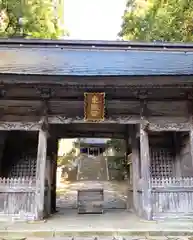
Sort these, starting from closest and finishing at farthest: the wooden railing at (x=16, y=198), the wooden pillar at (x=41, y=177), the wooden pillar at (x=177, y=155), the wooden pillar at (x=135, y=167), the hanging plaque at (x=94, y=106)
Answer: the wooden pillar at (x=41, y=177) → the wooden railing at (x=16, y=198) → the hanging plaque at (x=94, y=106) → the wooden pillar at (x=177, y=155) → the wooden pillar at (x=135, y=167)

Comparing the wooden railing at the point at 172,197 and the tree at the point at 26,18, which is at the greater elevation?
the tree at the point at 26,18

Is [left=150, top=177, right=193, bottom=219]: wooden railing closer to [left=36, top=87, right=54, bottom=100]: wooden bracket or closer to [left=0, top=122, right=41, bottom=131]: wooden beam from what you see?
[left=0, top=122, right=41, bottom=131]: wooden beam

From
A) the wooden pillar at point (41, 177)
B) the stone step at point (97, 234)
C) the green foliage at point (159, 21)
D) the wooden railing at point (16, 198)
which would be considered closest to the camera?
the stone step at point (97, 234)

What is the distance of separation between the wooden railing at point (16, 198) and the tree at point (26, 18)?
12583mm

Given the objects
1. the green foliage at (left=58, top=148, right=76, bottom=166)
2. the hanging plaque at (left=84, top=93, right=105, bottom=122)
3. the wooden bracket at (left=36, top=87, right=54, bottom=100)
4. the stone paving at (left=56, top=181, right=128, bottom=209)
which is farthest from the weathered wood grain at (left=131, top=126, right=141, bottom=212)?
the green foliage at (left=58, top=148, right=76, bottom=166)

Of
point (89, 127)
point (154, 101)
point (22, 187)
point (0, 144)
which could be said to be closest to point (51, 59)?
point (89, 127)

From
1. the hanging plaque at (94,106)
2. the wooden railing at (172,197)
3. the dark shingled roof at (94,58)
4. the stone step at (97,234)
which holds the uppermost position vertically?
the dark shingled roof at (94,58)

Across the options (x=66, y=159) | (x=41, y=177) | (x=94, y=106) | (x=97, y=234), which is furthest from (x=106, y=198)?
(x=66, y=159)

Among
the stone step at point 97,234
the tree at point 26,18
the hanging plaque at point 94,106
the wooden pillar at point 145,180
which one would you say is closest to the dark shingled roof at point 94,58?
the hanging plaque at point 94,106

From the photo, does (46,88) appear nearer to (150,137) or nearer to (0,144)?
(0,144)

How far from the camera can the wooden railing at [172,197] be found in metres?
6.93

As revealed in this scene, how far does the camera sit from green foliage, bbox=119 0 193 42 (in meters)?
14.7

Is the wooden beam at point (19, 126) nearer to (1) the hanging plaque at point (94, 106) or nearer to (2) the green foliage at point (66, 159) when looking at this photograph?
(1) the hanging plaque at point (94, 106)

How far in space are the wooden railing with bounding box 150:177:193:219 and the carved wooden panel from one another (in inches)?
43.8
